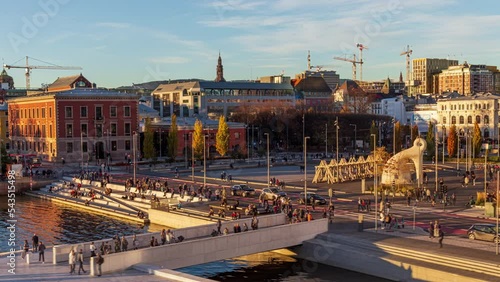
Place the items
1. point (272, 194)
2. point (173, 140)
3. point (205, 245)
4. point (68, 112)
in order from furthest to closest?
1. point (173, 140)
2. point (68, 112)
3. point (272, 194)
4. point (205, 245)

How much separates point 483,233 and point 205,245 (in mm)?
16335

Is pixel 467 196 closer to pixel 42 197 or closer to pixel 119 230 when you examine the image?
pixel 119 230

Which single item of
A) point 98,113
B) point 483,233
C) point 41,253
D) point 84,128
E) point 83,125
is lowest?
point 483,233

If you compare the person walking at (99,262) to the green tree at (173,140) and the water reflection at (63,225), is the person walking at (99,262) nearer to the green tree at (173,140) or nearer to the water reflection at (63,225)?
the water reflection at (63,225)

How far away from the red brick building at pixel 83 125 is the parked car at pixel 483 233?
65961 millimetres

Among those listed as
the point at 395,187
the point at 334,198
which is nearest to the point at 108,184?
the point at 334,198

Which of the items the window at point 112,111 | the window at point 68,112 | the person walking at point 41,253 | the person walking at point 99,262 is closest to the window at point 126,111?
the window at point 112,111

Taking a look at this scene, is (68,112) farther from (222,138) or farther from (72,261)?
(72,261)

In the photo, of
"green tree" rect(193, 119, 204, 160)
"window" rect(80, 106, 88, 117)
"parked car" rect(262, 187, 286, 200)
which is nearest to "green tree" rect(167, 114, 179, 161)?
"green tree" rect(193, 119, 204, 160)

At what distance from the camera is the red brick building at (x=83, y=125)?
97.1m

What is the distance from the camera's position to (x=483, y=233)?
38.6 metres

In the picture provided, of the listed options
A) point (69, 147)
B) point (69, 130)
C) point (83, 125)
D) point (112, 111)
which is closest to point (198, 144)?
point (112, 111)

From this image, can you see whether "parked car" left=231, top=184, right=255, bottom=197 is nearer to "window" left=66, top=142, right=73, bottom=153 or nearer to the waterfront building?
"window" left=66, top=142, right=73, bottom=153

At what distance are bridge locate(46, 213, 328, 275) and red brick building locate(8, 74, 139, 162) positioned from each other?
5845 centimetres
